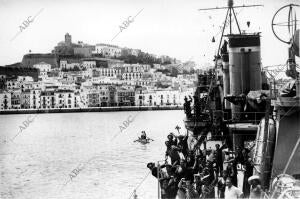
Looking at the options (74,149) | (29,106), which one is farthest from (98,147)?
(29,106)

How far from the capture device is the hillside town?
379ft

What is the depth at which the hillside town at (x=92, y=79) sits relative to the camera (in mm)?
115375

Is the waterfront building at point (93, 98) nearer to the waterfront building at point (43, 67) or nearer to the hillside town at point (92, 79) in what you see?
the hillside town at point (92, 79)

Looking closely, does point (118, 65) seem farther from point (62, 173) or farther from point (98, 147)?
point (62, 173)

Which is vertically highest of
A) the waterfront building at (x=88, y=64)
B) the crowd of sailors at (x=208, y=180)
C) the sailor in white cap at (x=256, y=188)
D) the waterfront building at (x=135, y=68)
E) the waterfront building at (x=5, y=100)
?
the waterfront building at (x=88, y=64)

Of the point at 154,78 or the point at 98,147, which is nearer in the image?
the point at 98,147

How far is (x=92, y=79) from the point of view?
13175cm

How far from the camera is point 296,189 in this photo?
504cm

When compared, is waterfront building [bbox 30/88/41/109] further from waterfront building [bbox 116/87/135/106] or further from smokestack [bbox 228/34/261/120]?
smokestack [bbox 228/34/261/120]

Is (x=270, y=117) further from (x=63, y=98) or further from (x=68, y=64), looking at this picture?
(x=68, y=64)

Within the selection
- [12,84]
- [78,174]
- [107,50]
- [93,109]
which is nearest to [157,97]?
[93,109]

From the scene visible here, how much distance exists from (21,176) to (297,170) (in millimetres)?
19721

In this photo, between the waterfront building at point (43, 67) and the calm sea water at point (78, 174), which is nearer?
the calm sea water at point (78, 174)

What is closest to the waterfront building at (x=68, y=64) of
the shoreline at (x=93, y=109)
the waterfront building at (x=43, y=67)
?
the waterfront building at (x=43, y=67)
